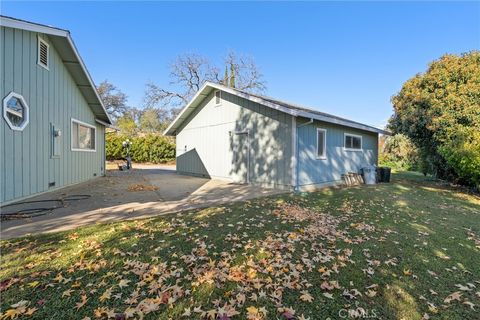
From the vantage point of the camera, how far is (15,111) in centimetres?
629

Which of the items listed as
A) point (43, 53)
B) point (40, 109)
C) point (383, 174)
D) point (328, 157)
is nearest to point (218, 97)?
point (328, 157)

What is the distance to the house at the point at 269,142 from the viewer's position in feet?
30.4

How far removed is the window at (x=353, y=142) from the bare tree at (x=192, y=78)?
19.0 m

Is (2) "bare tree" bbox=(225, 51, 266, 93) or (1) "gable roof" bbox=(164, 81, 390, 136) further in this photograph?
(2) "bare tree" bbox=(225, 51, 266, 93)

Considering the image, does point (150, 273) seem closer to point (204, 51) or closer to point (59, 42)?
Answer: point (59, 42)

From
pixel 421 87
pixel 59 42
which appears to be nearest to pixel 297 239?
pixel 59 42

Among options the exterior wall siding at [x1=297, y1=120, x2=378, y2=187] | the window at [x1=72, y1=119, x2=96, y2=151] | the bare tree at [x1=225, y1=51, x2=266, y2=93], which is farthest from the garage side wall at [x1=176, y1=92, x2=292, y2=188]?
the bare tree at [x1=225, y1=51, x2=266, y2=93]

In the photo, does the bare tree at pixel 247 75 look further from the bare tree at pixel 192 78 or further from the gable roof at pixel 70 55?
the gable roof at pixel 70 55

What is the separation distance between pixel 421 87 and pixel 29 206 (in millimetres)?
17372

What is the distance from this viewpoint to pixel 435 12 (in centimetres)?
1016

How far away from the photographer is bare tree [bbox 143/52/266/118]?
2972cm

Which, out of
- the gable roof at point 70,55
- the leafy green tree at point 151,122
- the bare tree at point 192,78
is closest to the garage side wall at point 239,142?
the gable roof at point 70,55

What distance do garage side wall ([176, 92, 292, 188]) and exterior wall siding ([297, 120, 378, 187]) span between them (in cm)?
66

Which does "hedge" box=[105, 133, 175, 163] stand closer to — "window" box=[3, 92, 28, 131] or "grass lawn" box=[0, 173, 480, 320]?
"window" box=[3, 92, 28, 131]
